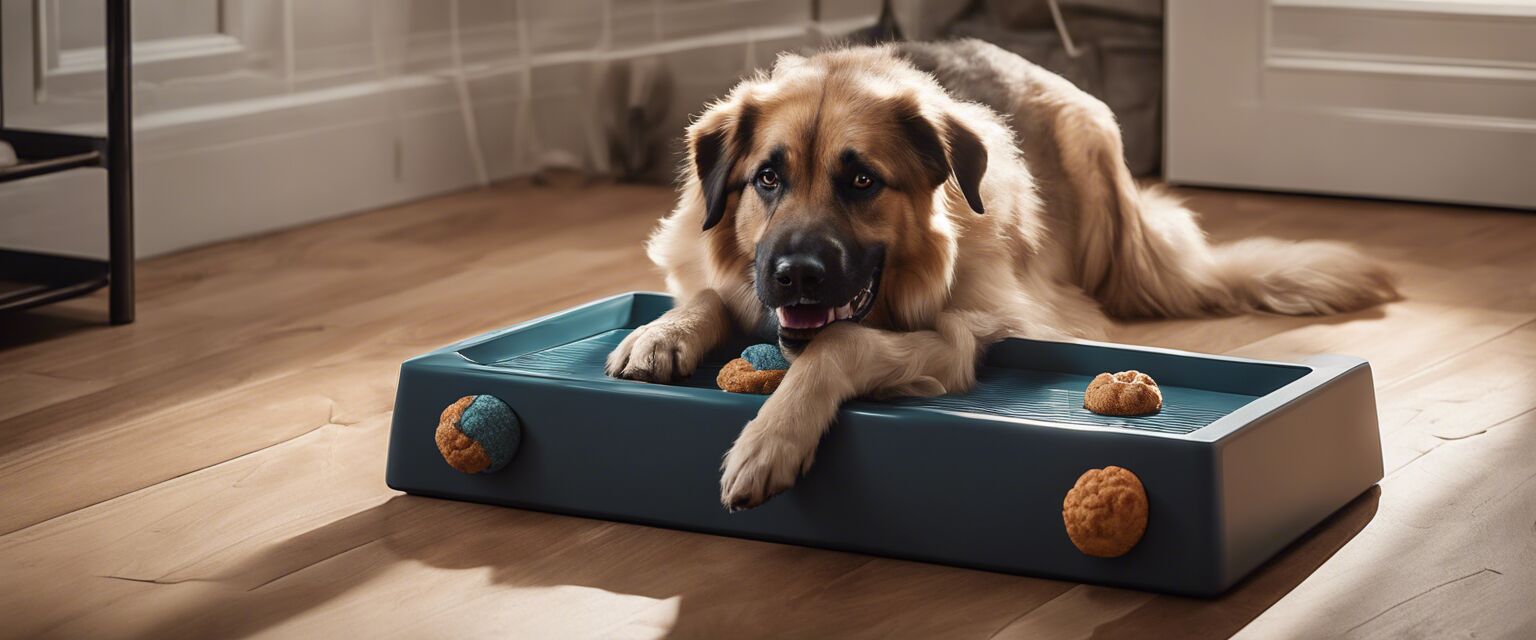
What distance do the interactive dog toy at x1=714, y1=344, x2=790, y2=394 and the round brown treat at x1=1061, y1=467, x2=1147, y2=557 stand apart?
0.39 meters

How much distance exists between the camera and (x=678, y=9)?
4.76 meters

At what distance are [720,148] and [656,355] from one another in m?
0.31

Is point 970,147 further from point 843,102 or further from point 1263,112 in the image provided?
point 1263,112

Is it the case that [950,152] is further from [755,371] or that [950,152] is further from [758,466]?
[758,466]

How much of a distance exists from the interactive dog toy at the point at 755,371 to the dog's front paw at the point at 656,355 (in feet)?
0.17

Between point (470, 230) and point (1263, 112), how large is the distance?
2.16m

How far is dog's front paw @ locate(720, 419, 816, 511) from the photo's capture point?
1775 mm

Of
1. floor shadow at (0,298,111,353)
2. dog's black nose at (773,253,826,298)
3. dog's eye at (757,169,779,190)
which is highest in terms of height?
dog's eye at (757,169,779,190)

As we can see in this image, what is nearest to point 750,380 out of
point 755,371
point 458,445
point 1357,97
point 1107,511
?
point 755,371

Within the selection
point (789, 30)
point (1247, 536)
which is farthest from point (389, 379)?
point (789, 30)

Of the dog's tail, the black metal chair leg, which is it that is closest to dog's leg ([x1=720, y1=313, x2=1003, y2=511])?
the dog's tail

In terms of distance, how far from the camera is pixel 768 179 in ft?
6.92

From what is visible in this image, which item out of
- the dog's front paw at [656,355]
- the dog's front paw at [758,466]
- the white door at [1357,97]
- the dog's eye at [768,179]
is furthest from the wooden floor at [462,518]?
the white door at [1357,97]

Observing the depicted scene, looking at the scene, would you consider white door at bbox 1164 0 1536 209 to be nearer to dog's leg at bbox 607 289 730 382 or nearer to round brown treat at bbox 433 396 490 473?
dog's leg at bbox 607 289 730 382
